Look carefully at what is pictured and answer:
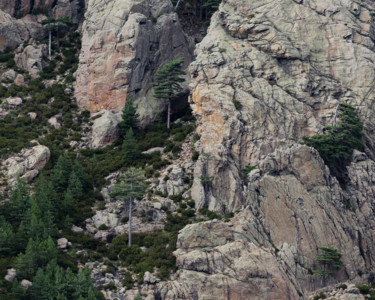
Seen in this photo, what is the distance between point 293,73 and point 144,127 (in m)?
21.5

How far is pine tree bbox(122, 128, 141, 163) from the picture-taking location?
344ft

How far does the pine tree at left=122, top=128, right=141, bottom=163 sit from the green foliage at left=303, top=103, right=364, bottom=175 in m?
21.6

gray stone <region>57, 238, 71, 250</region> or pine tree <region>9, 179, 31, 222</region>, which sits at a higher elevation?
pine tree <region>9, 179, 31, 222</region>

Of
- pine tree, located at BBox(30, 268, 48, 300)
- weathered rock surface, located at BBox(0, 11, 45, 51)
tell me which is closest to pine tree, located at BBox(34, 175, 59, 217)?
pine tree, located at BBox(30, 268, 48, 300)

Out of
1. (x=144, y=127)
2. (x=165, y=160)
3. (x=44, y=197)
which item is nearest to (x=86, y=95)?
(x=144, y=127)

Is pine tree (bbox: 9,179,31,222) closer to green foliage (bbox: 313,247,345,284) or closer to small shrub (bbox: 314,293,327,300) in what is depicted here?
green foliage (bbox: 313,247,345,284)

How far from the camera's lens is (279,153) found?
9488cm

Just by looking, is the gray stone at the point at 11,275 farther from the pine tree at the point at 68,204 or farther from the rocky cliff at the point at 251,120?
the pine tree at the point at 68,204

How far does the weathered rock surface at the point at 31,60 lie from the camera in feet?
396

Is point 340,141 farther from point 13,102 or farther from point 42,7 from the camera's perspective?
point 42,7

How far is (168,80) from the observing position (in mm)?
111438

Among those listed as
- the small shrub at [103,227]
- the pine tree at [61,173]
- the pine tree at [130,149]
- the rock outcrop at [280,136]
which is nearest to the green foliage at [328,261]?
the rock outcrop at [280,136]

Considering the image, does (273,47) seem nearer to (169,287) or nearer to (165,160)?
(165,160)

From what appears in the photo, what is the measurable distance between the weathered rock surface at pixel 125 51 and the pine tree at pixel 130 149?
268 inches
